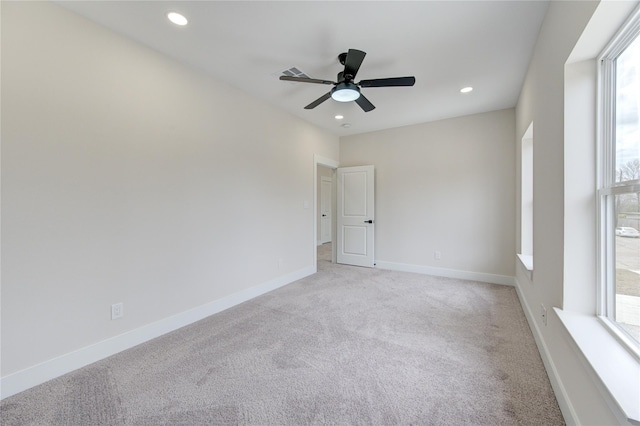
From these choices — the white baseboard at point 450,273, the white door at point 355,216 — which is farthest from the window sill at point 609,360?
the white door at point 355,216

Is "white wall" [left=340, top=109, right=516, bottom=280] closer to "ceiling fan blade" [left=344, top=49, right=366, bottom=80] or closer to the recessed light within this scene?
"ceiling fan blade" [left=344, top=49, right=366, bottom=80]

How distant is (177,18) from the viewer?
80.7 inches

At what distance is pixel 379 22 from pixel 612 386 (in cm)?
250

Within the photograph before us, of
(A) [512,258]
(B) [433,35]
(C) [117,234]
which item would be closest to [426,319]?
(A) [512,258]

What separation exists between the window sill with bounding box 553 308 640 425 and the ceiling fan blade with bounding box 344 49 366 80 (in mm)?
2167

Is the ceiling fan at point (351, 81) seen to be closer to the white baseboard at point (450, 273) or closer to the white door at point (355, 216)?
the white door at point (355, 216)

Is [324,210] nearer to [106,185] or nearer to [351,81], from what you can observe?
[351,81]

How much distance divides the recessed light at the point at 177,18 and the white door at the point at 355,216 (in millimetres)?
3643

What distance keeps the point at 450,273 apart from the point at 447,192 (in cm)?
137

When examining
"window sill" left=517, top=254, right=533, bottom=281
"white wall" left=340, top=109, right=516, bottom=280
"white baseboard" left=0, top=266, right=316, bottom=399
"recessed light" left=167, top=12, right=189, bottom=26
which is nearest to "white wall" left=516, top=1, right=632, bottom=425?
"window sill" left=517, top=254, right=533, bottom=281

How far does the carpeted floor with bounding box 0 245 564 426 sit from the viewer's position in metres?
1.54

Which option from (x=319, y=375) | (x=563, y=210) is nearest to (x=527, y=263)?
(x=563, y=210)

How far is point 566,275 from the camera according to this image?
1.53 meters

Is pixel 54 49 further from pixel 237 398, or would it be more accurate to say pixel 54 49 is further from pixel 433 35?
pixel 433 35
